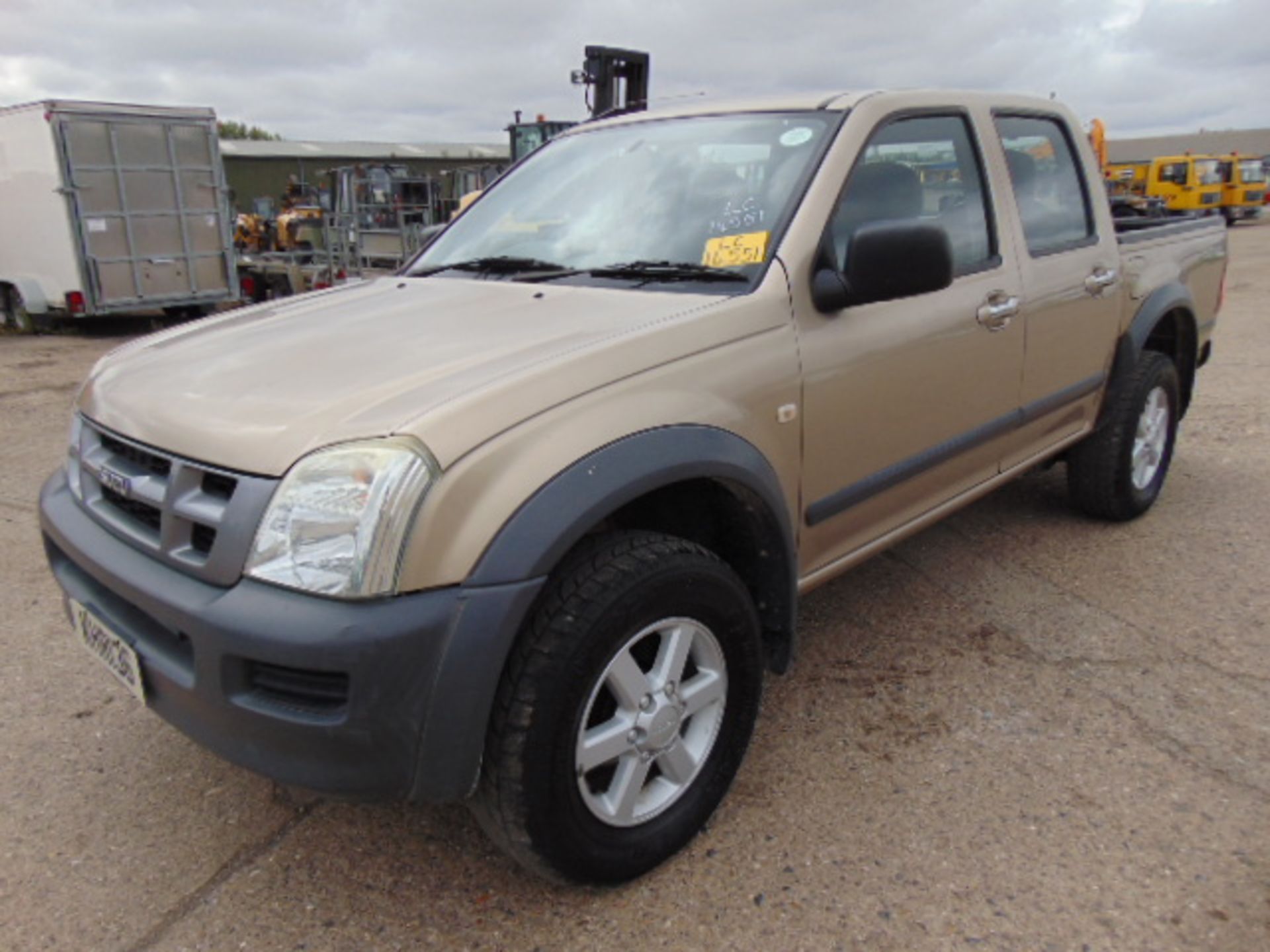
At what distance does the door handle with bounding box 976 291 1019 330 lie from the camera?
3059mm

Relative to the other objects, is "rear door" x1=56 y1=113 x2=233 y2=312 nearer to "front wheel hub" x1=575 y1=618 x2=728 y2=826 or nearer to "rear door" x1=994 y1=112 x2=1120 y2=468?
"rear door" x1=994 y1=112 x2=1120 y2=468

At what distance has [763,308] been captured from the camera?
2.40m

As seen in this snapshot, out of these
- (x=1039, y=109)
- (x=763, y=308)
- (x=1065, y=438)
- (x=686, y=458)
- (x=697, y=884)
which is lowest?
(x=697, y=884)

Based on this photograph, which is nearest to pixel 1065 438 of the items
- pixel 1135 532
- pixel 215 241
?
pixel 1135 532

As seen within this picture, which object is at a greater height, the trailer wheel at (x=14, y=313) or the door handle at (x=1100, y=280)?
the door handle at (x=1100, y=280)

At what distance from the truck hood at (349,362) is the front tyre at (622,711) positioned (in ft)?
1.30

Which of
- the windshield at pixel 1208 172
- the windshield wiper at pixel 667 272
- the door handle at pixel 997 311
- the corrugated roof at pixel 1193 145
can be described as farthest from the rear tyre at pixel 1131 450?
the corrugated roof at pixel 1193 145

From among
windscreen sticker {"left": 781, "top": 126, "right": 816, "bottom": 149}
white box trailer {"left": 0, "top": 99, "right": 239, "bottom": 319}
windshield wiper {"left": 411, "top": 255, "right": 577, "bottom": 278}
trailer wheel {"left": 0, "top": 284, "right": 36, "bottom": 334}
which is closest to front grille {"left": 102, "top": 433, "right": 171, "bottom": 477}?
windshield wiper {"left": 411, "top": 255, "right": 577, "bottom": 278}

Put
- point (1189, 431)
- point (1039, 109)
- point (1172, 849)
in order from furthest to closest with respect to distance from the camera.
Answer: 1. point (1189, 431)
2. point (1039, 109)
3. point (1172, 849)

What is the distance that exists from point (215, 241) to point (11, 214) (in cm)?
226

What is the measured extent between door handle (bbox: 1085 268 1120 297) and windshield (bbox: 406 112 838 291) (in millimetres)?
1404

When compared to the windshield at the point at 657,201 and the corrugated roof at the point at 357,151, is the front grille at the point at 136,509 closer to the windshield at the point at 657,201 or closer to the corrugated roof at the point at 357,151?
the windshield at the point at 657,201

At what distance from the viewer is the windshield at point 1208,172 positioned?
24.8 metres

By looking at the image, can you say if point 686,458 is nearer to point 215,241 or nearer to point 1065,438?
point 1065,438
